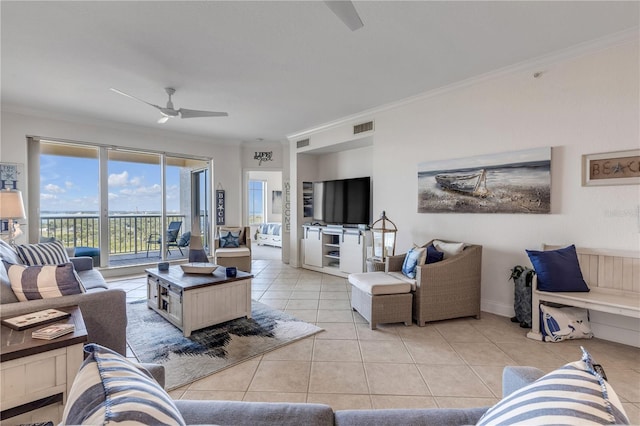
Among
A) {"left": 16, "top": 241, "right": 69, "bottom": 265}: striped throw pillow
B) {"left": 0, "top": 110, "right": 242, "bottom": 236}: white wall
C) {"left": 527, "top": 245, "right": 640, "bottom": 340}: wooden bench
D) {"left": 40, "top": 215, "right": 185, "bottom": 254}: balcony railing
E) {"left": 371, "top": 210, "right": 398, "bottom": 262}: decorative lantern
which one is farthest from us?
{"left": 40, "top": 215, "right": 185, "bottom": 254}: balcony railing

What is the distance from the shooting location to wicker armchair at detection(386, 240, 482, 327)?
3031mm

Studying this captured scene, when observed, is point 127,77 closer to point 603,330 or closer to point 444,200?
point 444,200

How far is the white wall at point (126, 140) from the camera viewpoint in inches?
169

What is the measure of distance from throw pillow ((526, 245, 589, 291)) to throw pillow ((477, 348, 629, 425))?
2.38 meters

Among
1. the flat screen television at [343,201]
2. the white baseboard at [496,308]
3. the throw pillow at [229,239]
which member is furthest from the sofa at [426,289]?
the throw pillow at [229,239]

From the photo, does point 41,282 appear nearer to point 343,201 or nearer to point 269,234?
point 343,201

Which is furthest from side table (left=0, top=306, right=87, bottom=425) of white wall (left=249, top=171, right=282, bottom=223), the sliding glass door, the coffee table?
white wall (left=249, top=171, right=282, bottom=223)

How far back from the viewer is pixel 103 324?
6.85ft

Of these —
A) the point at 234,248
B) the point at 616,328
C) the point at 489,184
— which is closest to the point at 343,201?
the point at 234,248

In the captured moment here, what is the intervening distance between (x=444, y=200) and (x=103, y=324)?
3.62 meters

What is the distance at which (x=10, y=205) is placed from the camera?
3.17 metres

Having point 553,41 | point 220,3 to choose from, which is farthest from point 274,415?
point 553,41

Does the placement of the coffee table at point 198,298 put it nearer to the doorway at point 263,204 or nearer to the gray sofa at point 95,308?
the gray sofa at point 95,308

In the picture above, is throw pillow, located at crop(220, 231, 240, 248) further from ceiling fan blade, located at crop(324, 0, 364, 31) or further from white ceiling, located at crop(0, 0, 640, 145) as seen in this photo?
ceiling fan blade, located at crop(324, 0, 364, 31)
